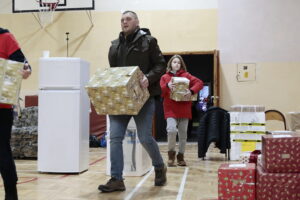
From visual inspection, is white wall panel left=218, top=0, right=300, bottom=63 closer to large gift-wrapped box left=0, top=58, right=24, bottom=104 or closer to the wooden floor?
the wooden floor

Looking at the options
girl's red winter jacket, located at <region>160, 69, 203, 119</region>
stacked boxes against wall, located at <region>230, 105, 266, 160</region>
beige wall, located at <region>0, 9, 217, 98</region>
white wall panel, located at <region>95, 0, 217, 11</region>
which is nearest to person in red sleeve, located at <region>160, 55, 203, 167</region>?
girl's red winter jacket, located at <region>160, 69, 203, 119</region>

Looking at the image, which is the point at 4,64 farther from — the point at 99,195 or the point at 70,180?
the point at 70,180

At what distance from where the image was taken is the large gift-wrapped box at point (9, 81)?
207 centimetres

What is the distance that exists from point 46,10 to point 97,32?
111cm

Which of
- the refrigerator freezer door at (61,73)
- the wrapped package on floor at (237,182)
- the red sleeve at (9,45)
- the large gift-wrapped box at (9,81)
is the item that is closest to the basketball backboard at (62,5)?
the refrigerator freezer door at (61,73)

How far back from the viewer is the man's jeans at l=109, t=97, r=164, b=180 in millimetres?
2941

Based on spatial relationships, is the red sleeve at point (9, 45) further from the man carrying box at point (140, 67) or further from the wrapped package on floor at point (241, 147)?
the wrapped package on floor at point (241, 147)

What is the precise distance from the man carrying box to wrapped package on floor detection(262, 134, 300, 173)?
1.05 meters

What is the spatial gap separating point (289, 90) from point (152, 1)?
3.16 metres

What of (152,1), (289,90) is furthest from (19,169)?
(289,90)

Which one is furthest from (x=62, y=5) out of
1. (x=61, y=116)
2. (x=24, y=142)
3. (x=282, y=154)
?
(x=282, y=154)

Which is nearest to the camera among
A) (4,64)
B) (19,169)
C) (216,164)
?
(4,64)

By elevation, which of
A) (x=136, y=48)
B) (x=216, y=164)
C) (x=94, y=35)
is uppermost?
(x=94, y=35)

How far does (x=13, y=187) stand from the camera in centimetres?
223
